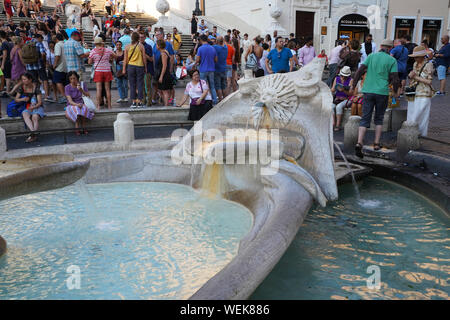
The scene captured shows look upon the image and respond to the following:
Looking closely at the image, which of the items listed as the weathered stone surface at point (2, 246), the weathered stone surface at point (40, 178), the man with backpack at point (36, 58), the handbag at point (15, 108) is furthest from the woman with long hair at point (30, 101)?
the weathered stone surface at point (2, 246)

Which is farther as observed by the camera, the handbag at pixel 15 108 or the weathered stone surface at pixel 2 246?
the handbag at pixel 15 108

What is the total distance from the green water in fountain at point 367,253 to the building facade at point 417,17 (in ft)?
72.1

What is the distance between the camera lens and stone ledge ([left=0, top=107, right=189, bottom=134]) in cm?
776

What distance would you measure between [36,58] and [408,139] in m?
7.95

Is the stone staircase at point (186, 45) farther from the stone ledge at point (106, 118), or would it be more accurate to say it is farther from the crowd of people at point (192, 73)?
the stone ledge at point (106, 118)

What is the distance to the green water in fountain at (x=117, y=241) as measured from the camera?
3.25m

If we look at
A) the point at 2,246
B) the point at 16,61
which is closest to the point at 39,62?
the point at 16,61

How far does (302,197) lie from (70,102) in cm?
549

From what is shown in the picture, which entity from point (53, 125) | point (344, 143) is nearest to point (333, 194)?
point (344, 143)

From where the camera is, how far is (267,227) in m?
3.30

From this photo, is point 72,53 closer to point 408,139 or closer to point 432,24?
point 408,139

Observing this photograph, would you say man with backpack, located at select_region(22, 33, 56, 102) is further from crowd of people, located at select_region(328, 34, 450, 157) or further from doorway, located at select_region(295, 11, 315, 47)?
doorway, located at select_region(295, 11, 315, 47)
